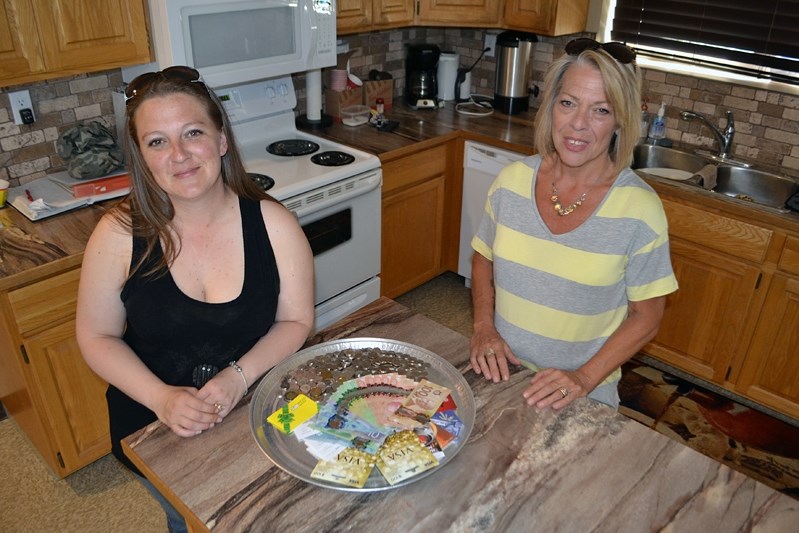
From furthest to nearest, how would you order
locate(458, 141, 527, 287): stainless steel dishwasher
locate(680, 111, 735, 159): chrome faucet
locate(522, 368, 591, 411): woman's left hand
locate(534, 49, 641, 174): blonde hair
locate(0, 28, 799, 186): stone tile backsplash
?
locate(458, 141, 527, 287): stainless steel dishwasher
locate(680, 111, 735, 159): chrome faucet
locate(0, 28, 799, 186): stone tile backsplash
locate(534, 49, 641, 174): blonde hair
locate(522, 368, 591, 411): woman's left hand

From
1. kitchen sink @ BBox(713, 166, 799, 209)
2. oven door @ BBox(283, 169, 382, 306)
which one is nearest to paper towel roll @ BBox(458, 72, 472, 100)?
oven door @ BBox(283, 169, 382, 306)

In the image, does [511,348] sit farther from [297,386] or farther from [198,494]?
[198,494]

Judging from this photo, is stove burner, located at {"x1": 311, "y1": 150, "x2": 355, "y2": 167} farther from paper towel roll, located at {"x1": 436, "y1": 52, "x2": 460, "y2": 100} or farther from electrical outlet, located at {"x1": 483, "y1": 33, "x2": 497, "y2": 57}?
Answer: electrical outlet, located at {"x1": 483, "y1": 33, "x2": 497, "y2": 57}

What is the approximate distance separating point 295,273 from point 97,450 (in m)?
1.38

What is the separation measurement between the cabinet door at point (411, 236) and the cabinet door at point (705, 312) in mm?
1181

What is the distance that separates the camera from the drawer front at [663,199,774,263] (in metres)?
2.46

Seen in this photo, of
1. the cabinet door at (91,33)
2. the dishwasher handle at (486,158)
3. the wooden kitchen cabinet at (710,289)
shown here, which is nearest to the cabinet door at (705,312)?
the wooden kitchen cabinet at (710,289)

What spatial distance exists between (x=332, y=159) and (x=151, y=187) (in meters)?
1.41

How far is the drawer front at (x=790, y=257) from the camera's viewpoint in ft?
7.77

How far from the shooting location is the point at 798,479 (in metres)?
2.41

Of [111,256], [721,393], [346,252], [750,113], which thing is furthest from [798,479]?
[111,256]

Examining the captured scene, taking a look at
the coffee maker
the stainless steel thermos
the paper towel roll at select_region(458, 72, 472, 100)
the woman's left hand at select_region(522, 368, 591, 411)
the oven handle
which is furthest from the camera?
the paper towel roll at select_region(458, 72, 472, 100)

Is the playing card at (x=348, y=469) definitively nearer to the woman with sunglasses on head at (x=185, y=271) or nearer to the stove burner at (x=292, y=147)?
the woman with sunglasses on head at (x=185, y=271)

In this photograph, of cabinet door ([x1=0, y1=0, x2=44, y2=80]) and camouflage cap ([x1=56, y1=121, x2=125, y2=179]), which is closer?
cabinet door ([x1=0, y1=0, x2=44, y2=80])
